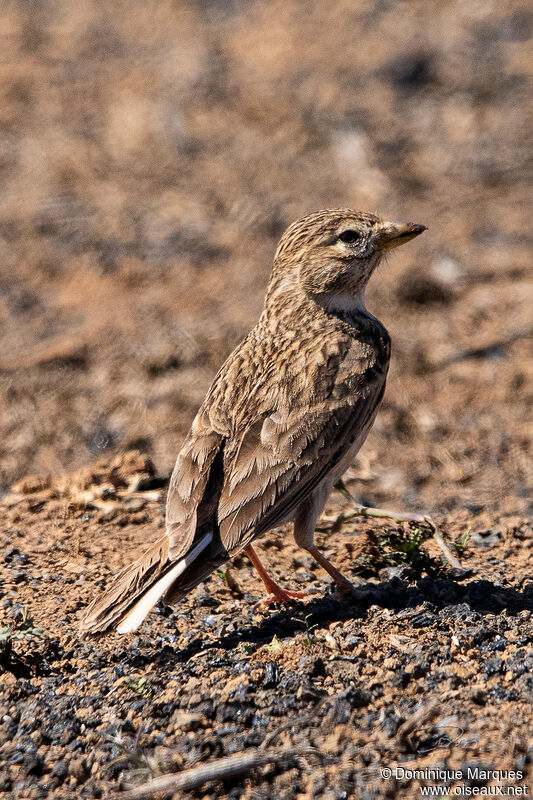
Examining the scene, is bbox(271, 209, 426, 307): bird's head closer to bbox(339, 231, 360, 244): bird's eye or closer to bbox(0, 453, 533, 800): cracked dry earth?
bbox(339, 231, 360, 244): bird's eye

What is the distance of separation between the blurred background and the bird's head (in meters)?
2.28

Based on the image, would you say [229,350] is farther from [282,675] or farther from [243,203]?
[282,675]

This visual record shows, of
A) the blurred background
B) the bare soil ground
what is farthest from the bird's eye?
the blurred background

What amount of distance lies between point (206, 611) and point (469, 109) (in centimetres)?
877

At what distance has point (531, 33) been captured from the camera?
13602 millimetres

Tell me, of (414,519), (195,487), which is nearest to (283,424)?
(195,487)

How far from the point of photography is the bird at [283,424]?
16.1ft

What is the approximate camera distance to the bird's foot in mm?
5578

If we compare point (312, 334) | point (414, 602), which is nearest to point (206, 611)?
point (414, 602)

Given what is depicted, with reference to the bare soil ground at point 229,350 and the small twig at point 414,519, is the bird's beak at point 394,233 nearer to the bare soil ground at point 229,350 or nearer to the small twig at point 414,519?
the small twig at point 414,519

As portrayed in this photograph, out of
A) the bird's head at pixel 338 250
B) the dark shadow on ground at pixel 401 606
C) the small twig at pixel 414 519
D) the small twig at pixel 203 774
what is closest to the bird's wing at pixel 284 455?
the dark shadow on ground at pixel 401 606

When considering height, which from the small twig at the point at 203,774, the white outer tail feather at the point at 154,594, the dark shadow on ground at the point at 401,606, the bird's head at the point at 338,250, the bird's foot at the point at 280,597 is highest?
the bird's head at the point at 338,250

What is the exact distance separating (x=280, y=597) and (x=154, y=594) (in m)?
1.01

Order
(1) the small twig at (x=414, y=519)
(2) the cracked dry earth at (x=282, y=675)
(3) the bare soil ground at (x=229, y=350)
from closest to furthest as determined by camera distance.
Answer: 1. (2) the cracked dry earth at (x=282, y=675)
2. (3) the bare soil ground at (x=229, y=350)
3. (1) the small twig at (x=414, y=519)
